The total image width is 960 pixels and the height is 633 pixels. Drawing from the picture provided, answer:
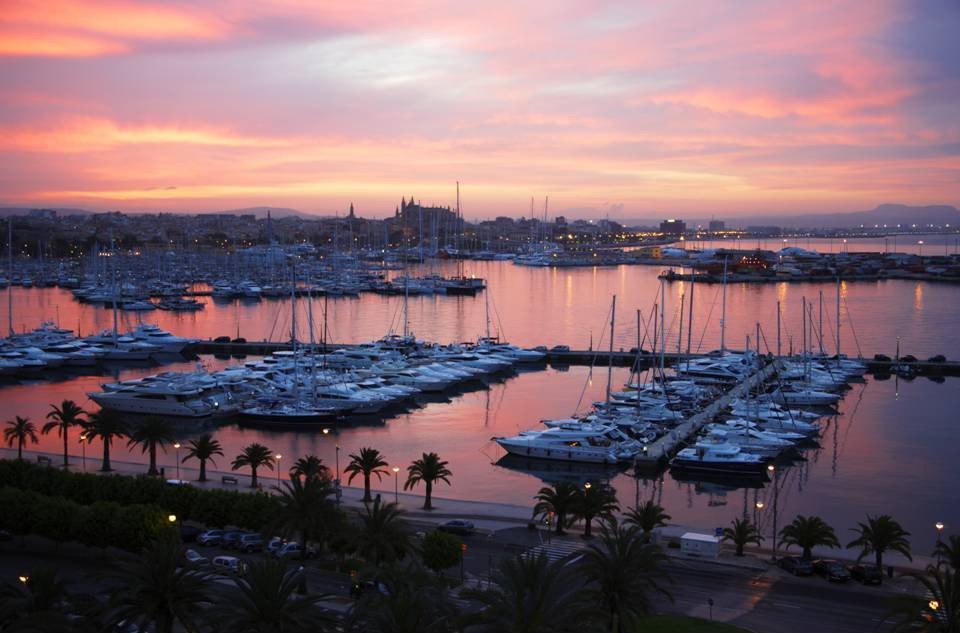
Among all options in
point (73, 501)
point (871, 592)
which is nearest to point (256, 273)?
point (73, 501)

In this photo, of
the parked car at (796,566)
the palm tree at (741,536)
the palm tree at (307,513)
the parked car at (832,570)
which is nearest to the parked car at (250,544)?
the palm tree at (307,513)

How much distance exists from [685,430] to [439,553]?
1232 centimetres

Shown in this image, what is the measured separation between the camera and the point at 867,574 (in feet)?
→ 41.0

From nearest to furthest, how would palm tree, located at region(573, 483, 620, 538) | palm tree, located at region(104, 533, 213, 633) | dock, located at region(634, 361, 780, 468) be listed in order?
palm tree, located at region(104, 533, 213, 633)
palm tree, located at region(573, 483, 620, 538)
dock, located at region(634, 361, 780, 468)

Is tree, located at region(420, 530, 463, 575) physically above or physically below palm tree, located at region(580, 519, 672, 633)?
below

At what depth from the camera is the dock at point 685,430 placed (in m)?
20.9

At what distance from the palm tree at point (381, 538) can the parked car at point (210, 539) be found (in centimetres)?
273

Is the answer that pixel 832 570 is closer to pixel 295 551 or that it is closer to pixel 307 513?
pixel 307 513

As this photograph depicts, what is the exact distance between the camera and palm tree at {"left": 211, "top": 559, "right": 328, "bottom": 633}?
26.9 ft

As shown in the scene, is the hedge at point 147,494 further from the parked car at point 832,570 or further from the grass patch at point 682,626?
the parked car at point 832,570

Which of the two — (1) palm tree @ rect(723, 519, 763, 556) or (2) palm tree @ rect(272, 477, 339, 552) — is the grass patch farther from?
(2) palm tree @ rect(272, 477, 339, 552)

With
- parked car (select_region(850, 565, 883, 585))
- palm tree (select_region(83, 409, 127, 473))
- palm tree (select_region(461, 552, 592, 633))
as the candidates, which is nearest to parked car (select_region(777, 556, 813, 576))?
parked car (select_region(850, 565, 883, 585))

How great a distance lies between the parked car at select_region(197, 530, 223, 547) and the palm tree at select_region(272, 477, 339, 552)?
1.40 meters

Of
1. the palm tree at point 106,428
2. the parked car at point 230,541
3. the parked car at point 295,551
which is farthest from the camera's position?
the palm tree at point 106,428
